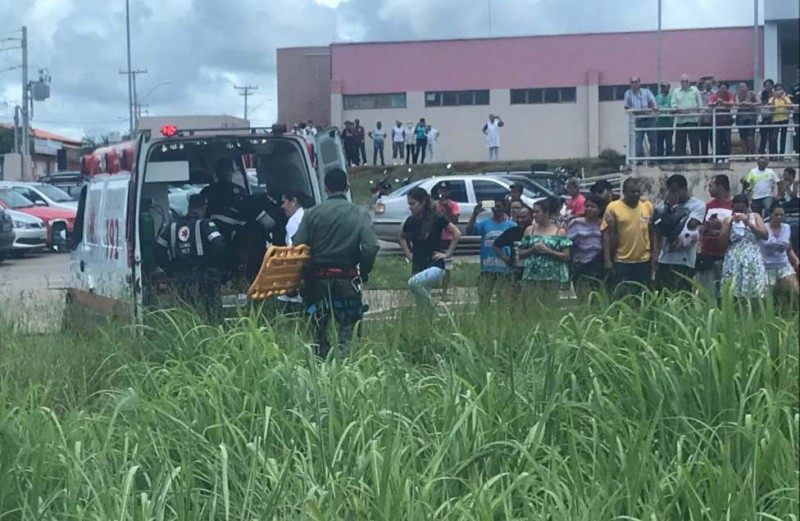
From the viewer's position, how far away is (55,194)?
3088 cm

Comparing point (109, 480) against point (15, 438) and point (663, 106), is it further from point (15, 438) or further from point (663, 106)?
point (663, 106)

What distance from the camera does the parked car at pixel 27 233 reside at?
82.9 feet

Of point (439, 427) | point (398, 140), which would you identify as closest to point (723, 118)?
point (439, 427)

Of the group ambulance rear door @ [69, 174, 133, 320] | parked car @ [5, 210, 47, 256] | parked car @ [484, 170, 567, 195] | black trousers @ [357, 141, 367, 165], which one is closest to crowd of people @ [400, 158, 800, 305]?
ambulance rear door @ [69, 174, 133, 320]

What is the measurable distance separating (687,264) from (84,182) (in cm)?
588

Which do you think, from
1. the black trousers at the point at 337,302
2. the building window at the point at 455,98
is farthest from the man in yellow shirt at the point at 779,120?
the building window at the point at 455,98

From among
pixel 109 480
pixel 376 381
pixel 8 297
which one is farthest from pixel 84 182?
pixel 109 480

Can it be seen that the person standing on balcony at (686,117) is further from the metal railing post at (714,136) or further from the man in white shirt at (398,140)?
the man in white shirt at (398,140)

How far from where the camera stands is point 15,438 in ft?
18.8

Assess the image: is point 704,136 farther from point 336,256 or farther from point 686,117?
point 336,256

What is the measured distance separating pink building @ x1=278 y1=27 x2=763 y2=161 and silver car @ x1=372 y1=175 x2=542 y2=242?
21239 mm

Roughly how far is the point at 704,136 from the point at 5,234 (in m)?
12.6

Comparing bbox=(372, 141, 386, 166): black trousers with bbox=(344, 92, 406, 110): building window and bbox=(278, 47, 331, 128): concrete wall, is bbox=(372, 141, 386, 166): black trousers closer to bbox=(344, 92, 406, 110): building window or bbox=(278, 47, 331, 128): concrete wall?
bbox=(344, 92, 406, 110): building window

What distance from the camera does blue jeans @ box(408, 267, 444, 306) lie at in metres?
9.34
